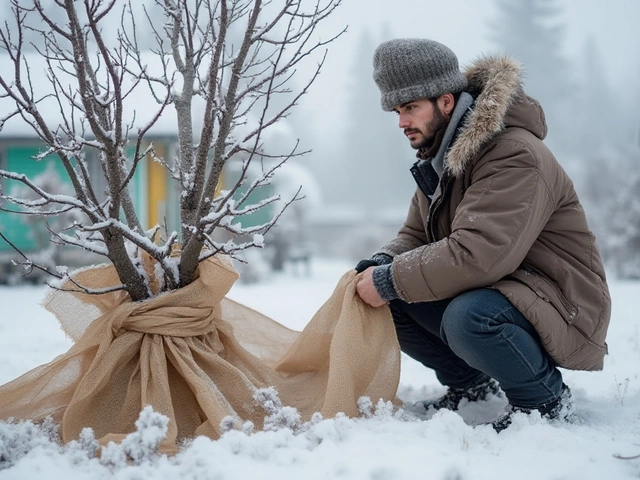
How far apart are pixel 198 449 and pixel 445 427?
900 mm

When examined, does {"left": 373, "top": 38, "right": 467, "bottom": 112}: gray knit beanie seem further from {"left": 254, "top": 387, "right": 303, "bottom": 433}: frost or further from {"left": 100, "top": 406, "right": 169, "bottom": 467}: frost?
{"left": 100, "top": 406, "right": 169, "bottom": 467}: frost

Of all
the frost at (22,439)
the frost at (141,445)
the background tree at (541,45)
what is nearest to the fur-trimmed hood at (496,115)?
the frost at (141,445)

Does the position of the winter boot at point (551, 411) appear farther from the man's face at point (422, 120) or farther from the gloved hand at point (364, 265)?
the man's face at point (422, 120)

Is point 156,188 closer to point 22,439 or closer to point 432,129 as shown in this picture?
point 432,129

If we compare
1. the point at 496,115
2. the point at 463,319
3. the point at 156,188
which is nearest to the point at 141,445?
the point at 463,319

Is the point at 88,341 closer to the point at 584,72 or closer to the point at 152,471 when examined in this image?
the point at 152,471

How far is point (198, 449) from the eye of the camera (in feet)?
6.77

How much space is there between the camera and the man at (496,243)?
2.50m

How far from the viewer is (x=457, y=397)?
3.09 meters

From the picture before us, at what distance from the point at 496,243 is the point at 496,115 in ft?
1.85

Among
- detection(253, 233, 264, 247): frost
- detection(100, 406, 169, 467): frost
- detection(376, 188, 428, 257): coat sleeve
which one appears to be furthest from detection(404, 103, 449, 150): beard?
detection(100, 406, 169, 467): frost

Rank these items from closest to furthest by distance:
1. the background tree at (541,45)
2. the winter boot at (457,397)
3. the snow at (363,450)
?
the snow at (363,450), the winter boot at (457,397), the background tree at (541,45)

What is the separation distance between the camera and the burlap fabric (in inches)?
98.6

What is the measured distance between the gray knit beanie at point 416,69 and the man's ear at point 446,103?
1.3 inches
